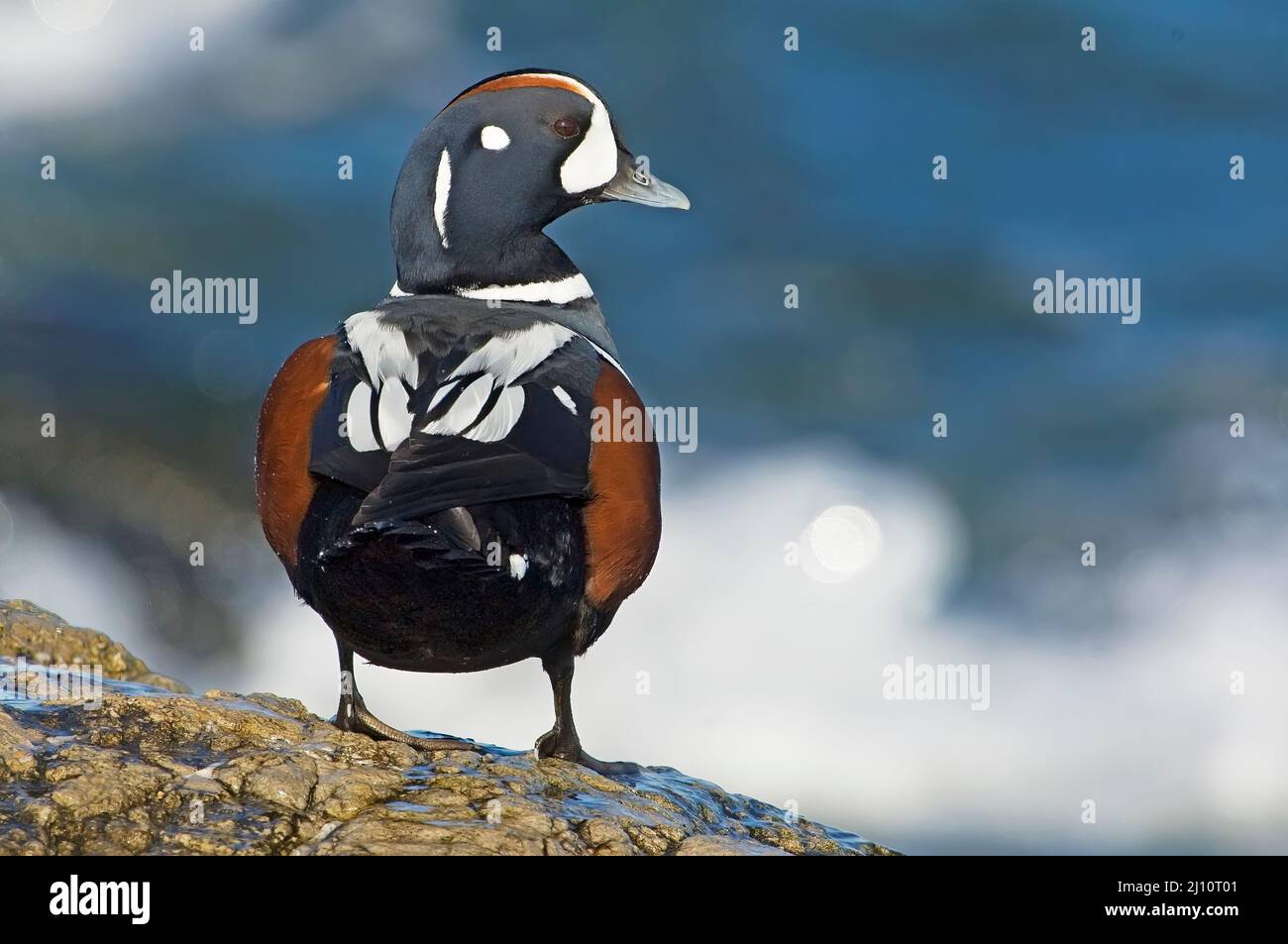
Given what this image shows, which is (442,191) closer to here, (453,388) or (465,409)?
(453,388)

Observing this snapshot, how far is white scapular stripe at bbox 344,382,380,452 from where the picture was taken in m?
4.68

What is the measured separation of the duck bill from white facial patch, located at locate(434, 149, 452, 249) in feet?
2.79

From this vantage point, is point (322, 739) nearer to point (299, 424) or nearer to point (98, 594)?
point (299, 424)

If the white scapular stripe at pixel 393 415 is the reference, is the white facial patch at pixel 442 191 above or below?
above

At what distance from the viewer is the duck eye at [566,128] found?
6555 millimetres

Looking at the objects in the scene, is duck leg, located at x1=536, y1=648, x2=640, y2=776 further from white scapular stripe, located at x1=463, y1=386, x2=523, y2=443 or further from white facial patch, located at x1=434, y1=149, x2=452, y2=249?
white facial patch, located at x1=434, y1=149, x2=452, y2=249

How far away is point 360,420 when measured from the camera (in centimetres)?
478

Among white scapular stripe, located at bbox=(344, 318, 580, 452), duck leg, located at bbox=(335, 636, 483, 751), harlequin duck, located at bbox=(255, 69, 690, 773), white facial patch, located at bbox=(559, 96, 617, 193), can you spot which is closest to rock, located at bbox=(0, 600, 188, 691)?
duck leg, located at bbox=(335, 636, 483, 751)

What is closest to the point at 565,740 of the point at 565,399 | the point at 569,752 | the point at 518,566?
the point at 569,752

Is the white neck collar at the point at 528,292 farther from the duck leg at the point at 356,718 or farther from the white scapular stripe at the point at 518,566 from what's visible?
the white scapular stripe at the point at 518,566

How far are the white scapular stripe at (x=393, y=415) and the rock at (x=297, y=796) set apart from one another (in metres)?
0.98

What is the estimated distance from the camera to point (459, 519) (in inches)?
179

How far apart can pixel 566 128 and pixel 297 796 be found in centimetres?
333

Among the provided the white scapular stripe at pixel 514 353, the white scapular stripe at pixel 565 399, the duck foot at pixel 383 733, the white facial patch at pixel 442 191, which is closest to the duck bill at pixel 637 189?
the white facial patch at pixel 442 191
